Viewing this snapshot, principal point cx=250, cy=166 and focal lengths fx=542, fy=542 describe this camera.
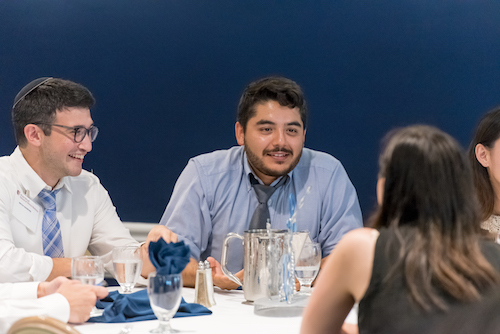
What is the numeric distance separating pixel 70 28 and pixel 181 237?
207 cm

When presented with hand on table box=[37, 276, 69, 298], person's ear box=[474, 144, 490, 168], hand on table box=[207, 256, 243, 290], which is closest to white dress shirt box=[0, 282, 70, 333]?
hand on table box=[37, 276, 69, 298]

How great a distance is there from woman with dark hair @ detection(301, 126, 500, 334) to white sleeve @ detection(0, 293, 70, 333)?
2.47 ft

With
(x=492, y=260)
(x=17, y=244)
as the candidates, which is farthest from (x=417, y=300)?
(x=17, y=244)

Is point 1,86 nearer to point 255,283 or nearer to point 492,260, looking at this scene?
point 255,283

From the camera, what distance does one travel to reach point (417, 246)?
3.31 feet

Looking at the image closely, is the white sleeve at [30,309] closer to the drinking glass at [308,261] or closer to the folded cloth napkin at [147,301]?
the folded cloth napkin at [147,301]

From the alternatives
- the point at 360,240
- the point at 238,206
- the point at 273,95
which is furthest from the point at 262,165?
the point at 360,240

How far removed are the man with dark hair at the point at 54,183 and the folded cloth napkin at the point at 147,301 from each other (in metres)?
0.74

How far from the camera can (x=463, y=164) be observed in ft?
3.45

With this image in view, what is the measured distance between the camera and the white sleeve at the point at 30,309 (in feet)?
4.61

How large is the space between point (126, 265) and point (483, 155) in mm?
1760

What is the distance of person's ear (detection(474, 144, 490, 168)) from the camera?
255 centimetres

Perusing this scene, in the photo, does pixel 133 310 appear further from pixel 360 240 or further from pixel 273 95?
pixel 273 95

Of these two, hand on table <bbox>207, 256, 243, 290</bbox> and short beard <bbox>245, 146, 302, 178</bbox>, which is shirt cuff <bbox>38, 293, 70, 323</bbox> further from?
short beard <bbox>245, 146, 302, 178</bbox>
